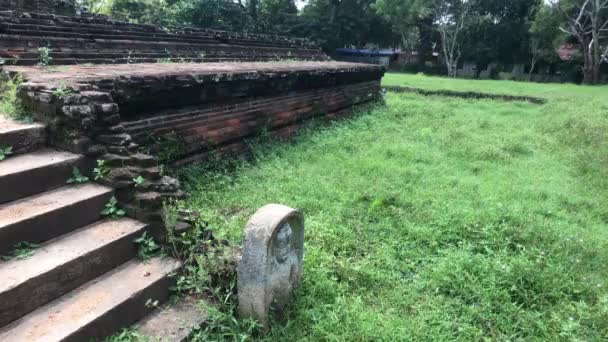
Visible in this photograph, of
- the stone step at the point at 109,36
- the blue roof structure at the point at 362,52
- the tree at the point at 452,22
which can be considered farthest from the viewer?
the blue roof structure at the point at 362,52

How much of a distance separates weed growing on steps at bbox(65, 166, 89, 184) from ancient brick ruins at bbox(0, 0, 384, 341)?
0.14 ft

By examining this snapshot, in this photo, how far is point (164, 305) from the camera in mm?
2629

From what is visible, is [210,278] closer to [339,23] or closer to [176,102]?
[176,102]

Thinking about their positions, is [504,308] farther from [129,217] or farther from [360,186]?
[129,217]

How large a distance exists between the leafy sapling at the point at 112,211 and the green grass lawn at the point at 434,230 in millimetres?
831

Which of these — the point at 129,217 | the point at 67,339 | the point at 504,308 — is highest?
the point at 129,217

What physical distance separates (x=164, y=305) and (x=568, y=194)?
4.73 metres

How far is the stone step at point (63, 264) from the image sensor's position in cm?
212

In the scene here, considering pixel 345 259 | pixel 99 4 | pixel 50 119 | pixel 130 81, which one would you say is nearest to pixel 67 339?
pixel 50 119

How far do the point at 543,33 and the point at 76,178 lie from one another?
95.2 ft

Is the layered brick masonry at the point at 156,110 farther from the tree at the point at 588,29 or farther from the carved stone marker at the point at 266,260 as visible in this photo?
the tree at the point at 588,29

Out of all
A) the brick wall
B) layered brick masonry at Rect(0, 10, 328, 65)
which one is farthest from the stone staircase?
layered brick masonry at Rect(0, 10, 328, 65)

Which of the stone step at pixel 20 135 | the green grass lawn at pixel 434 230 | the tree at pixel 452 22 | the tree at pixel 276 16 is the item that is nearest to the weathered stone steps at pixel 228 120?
the green grass lawn at pixel 434 230

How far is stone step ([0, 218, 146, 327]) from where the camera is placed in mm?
2115
